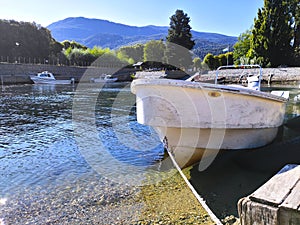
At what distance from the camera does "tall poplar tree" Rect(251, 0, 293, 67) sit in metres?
35.0

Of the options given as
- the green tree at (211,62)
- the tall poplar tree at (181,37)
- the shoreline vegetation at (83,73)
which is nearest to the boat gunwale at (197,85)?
the shoreline vegetation at (83,73)

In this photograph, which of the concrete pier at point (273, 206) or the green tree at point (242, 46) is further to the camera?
the green tree at point (242, 46)

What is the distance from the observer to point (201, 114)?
4660 mm

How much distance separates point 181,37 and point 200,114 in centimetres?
5515

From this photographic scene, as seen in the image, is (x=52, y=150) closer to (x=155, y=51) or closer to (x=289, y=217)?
(x=289, y=217)

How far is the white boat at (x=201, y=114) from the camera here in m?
4.57

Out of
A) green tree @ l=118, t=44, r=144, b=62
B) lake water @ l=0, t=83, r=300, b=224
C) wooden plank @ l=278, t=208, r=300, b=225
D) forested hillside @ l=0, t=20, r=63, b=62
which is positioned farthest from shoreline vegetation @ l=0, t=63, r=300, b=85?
green tree @ l=118, t=44, r=144, b=62

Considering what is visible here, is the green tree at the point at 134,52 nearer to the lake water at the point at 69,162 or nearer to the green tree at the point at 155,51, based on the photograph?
the green tree at the point at 155,51

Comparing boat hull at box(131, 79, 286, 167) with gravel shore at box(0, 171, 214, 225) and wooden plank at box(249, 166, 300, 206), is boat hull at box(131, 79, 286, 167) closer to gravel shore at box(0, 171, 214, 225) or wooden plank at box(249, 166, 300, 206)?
gravel shore at box(0, 171, 214, 225)

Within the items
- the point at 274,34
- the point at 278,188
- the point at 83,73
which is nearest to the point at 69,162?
the point at 278,188

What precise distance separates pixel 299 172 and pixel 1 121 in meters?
11.4

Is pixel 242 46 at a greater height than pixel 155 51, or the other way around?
pixel 155 51

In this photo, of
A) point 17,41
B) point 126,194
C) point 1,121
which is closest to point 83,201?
point 126,194

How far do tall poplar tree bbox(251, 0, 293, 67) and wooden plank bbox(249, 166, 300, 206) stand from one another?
3738 cm
